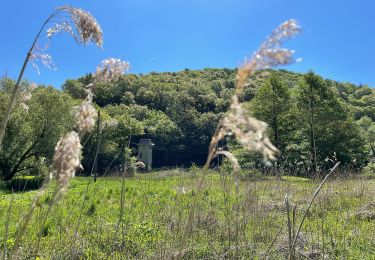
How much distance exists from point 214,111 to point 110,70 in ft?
316

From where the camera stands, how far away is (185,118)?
91375 mm

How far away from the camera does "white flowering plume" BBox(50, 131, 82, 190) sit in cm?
109

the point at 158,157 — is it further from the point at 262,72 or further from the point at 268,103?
the point at 262,72

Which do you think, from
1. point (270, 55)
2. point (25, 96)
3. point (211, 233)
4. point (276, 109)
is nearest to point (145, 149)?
point (276, 109)

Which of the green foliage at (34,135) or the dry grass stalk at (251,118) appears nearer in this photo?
the dry grass stalk at (251,118)

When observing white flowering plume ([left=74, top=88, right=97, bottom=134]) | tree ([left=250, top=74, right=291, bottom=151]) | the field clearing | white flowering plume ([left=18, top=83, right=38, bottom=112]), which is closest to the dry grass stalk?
white flowering plume ([left=74, top=88, right=97, bottom=134])

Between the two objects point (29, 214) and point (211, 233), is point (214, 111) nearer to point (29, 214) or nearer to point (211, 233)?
point (211, 233)

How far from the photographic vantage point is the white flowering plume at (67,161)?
109 cm

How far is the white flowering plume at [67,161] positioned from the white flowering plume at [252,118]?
38cm

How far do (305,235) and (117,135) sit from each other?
5019 cm

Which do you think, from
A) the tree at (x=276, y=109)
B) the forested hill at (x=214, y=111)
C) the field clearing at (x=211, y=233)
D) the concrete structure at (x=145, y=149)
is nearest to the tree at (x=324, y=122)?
the forested hill at (x=214, y=111)

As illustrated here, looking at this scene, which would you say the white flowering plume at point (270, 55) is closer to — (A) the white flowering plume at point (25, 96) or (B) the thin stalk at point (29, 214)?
(B) the thin stalk at point (29, 214)

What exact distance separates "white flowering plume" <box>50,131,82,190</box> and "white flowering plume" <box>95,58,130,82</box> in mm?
215

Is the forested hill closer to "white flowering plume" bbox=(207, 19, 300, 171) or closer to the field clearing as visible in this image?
"white flowering plume" bbox=(207, 19, 300, 171)
